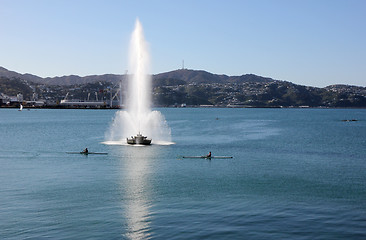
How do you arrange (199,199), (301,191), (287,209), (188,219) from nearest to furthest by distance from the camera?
(188,219) < (287,209) < (199,199) < (301,191)

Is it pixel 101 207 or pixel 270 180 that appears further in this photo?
pixel 270 180

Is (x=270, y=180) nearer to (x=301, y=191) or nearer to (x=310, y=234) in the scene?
(x=301, y=191)

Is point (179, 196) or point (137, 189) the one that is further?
point (137, 189)

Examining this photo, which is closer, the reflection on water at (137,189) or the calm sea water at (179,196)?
the calm sea water at (179,196)

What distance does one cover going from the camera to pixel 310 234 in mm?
29859

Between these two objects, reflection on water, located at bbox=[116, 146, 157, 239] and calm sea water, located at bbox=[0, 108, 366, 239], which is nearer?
calm sea water, located at bbox=[0, 108, 366, 239]

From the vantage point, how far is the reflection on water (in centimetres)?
3159

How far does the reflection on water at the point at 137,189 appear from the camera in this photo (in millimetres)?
31587

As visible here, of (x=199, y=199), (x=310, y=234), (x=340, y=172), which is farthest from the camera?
(x=340, y=172)

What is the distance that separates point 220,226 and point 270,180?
1966 centimetres

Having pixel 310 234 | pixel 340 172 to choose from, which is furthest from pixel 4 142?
pixel 310 234

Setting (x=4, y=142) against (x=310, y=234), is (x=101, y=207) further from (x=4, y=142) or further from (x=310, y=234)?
(x=4, y=142)

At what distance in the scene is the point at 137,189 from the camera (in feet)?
147

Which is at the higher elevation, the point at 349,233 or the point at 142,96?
the point at 142,96
